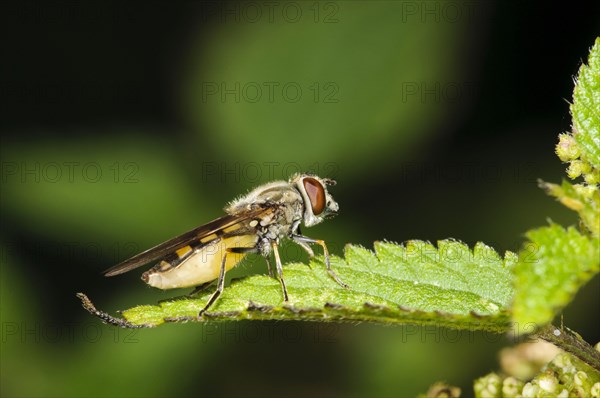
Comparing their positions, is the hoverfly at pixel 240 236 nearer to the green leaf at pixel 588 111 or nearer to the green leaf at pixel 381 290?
the green leaf at pixel 381 290

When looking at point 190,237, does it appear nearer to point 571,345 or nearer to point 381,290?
point 381,290

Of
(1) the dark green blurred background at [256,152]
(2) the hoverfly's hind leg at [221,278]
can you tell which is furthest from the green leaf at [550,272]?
(1) the dark green blurred background at [256,152]

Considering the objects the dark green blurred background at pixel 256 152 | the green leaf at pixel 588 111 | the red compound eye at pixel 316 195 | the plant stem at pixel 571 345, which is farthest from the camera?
the dark green blurred background at pixel 256 152

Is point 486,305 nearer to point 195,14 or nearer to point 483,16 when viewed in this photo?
point 483,16

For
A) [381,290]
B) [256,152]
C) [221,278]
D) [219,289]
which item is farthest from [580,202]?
[256,152]

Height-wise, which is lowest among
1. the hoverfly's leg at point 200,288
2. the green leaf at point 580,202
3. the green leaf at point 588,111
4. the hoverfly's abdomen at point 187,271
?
the hoverfly's leg at point 200,288

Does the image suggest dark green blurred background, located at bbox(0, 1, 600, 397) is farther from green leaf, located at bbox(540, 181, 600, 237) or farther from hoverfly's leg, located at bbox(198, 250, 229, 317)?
green leaf, located at bbox(540, 181, 600, 237)

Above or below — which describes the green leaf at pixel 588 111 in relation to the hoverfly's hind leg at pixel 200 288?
above

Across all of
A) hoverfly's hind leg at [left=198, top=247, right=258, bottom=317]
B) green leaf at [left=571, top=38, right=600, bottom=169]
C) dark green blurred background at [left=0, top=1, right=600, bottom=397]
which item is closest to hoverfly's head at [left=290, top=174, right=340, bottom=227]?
hoverfly's hind leg at [left=198, top=247, right=258, bottom=317]
